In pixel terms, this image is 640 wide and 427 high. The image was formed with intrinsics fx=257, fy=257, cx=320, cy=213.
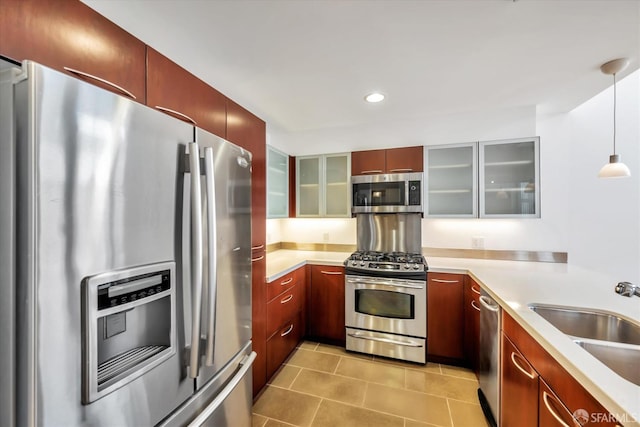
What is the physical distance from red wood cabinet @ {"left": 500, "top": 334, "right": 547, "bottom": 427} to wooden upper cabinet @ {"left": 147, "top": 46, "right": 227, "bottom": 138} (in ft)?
6.70

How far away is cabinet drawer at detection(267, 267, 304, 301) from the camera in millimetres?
2118

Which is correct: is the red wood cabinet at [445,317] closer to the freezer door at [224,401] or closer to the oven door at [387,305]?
the oven door at [387,305]

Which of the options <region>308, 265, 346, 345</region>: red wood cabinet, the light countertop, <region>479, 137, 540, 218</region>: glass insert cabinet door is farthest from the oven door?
<region>479, 137, 540, 218</region>: glass insert cabinet door

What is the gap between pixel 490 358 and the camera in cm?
175

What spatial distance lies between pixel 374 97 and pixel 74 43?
1.97m

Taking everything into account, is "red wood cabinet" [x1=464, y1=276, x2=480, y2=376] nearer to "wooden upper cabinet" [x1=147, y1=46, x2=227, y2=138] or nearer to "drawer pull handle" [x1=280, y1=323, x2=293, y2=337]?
"drawer pull handle" [x1=280, y1=323, x2=293, y2=337]

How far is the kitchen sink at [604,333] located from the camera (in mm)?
1030

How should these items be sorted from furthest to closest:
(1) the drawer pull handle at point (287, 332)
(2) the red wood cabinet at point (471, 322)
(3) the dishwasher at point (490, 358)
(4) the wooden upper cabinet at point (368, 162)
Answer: (4) the wooden upper cabinet at point (368, 162)
(1) the drawer pull handle at point (287, 332)
(2) the red wood cabinet at point (471, 322)
(3) the dishwasher at point (490, 358)

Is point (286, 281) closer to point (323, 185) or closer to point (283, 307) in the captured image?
point (283, 307)

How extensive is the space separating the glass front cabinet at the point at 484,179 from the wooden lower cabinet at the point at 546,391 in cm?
138

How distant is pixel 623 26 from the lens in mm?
1369

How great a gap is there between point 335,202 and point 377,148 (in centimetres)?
81

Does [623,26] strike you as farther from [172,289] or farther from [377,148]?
[172,289]

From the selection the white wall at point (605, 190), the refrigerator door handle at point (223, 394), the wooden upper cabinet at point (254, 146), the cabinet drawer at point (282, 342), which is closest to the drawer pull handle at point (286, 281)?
the cabinet drawer at point (282, 342)
